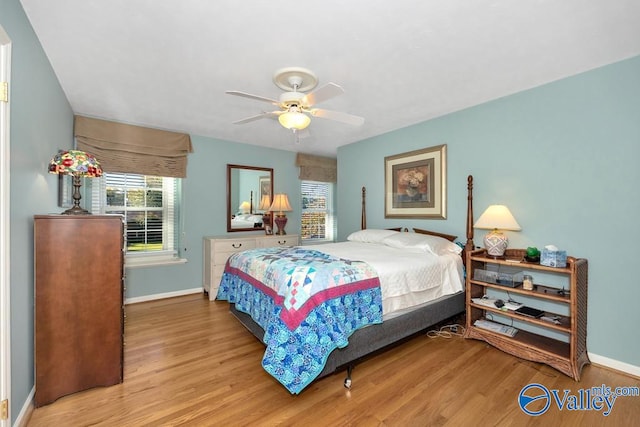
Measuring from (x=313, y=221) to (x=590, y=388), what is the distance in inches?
173

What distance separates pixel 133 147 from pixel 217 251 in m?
1.77

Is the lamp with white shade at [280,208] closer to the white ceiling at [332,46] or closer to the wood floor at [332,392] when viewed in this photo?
the white ceiling at [332,46]

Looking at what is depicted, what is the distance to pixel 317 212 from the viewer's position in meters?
5.80

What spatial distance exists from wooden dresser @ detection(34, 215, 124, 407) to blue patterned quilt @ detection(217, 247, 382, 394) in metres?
1.06

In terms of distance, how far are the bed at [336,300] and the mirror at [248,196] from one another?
1618 millimetres

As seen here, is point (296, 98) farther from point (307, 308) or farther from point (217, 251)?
point (217, 251)

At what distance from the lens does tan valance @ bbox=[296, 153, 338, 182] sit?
211 inches

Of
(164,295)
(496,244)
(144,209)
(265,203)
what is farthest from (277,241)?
(496,244)

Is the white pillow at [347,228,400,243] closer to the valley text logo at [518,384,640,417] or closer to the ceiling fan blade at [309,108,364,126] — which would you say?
the ceiling fan blade at [309,108,364,126]

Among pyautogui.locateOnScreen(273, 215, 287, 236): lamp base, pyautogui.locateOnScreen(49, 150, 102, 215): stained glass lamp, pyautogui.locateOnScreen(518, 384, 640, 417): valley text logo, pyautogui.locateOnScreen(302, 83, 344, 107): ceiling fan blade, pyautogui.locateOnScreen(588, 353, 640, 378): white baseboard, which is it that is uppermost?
pyautogui.locateOnScreen(302, 83, 344, 107): ceiling fan blade

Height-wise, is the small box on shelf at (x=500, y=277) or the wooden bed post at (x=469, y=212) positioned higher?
the wooden bed post at (x=469, y=212)

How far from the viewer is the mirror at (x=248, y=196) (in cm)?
459

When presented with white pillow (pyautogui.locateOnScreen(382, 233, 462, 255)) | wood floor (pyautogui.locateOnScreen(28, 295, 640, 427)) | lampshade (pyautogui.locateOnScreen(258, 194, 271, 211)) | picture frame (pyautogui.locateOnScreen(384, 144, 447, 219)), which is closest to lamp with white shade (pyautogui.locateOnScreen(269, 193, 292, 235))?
lampshade (pyautogui.locateOnScreen(258, 194, 271, 211))

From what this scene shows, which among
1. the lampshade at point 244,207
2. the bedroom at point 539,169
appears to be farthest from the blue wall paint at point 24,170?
the lampshade at point 244,207
